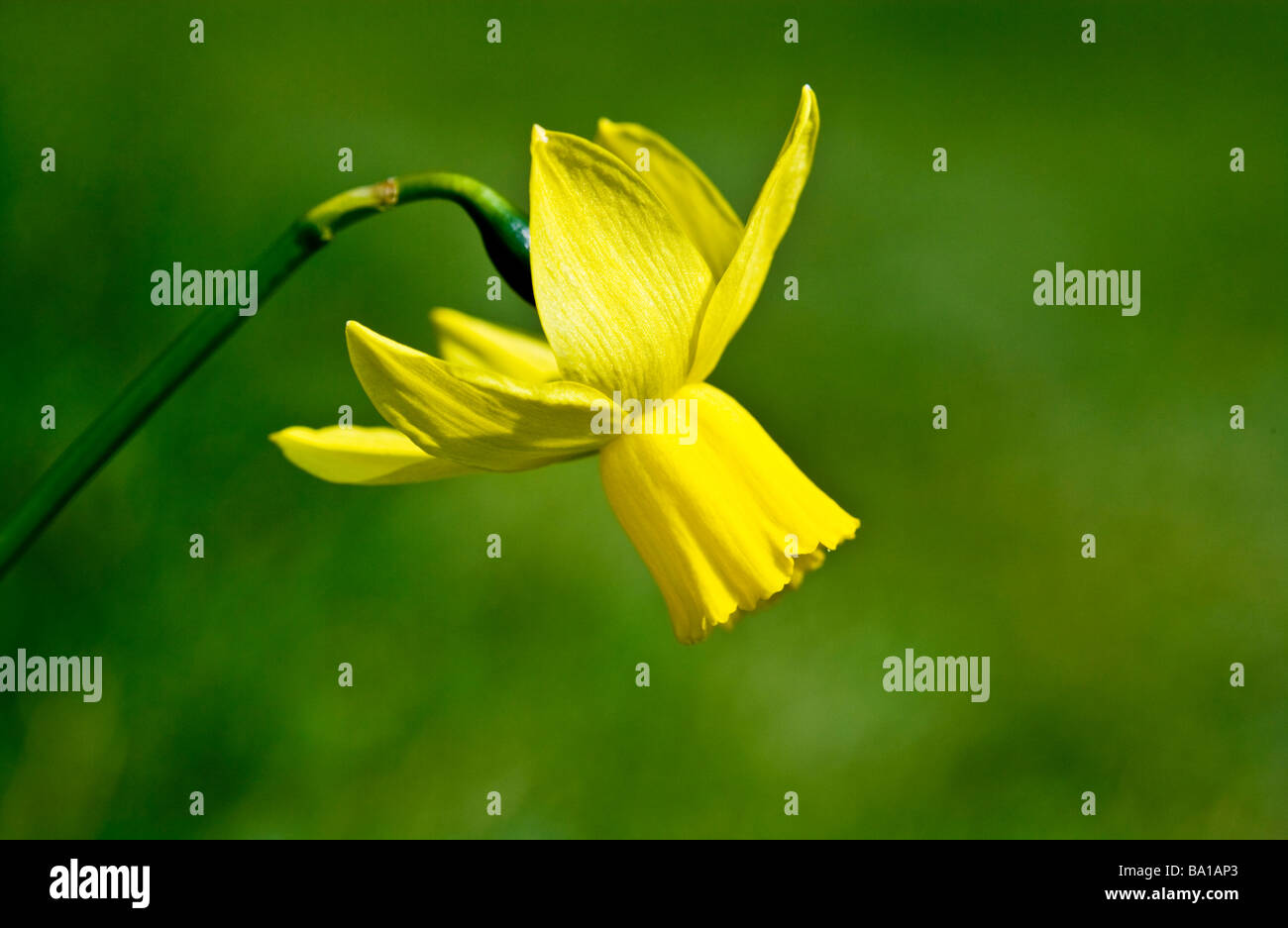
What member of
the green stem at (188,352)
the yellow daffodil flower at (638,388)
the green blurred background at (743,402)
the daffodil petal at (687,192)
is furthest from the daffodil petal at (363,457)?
the green blurred background at (743,402)

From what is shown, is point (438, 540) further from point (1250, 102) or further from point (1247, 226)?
point (1250, 102)

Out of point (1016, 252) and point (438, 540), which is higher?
point (1016, 252)

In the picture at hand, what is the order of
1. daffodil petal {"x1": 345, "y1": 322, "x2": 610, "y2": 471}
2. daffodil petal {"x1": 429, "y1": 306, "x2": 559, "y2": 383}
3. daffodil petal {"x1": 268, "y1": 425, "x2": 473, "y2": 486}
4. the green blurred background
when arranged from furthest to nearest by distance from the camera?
1. the green blurred background
2. daffodil petal {"x1": 429, "y1": 306, "x2": 559, "y2": 383}
3. daffodil petal {"x1": 268, "y1": 425, "x2": 473, "y2": 486}
4. daffodil petal {"x1": 345, "y1": 322, "x2": 610, "y2": 471}

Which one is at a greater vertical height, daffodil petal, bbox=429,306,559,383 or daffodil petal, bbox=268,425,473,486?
daffodil petal, bbox=429,306,559,383

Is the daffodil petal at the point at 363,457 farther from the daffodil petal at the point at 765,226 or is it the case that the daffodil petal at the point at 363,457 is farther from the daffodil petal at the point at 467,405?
the daffodil petal at the point at 765,226

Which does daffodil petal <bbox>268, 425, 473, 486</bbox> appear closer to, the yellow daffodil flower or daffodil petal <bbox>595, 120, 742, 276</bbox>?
the yellow daffodil flower

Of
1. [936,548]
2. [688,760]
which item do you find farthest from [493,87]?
[688,760]

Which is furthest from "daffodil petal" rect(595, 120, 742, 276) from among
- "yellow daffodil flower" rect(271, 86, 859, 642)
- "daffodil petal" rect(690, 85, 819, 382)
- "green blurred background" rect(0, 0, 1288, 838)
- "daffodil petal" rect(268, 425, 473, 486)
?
"green blurred background" rect(0, 0, 1288, 838)
